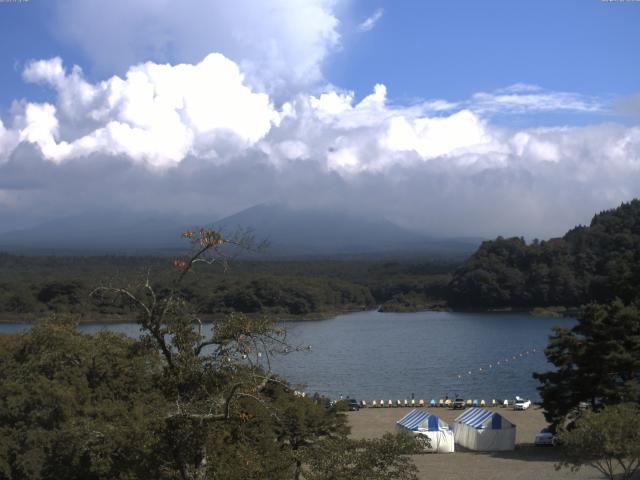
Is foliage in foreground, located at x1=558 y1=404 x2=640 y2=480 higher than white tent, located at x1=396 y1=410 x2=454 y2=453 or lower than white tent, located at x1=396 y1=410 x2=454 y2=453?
higher

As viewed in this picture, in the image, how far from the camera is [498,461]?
14602 mm

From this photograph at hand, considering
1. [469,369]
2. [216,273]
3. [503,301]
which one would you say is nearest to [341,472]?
[469,369]

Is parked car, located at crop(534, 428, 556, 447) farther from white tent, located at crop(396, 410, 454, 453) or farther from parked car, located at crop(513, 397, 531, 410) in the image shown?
parked car, located at crop(513, 397, 531, 410)

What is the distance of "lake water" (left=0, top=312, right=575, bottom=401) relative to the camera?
85.5 ft

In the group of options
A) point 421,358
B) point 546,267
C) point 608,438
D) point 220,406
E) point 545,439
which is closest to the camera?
point 220,406

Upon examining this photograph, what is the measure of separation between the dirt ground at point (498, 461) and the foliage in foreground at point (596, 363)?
94 centimetres

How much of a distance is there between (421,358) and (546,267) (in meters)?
26.3

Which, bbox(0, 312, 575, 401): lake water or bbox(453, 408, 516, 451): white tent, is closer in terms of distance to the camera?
bbox(453, 408, 516, 451): white tent

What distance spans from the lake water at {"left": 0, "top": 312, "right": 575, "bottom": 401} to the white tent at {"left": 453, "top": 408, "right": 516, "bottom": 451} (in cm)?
408

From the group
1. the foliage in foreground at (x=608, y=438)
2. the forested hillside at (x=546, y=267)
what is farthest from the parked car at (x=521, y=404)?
the forested hillside at (x=546, y=267)

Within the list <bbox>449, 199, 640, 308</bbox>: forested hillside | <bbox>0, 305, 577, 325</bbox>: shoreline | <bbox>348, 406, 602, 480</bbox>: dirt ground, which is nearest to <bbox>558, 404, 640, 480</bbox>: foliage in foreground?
<bbox>348, 406, 602, 480</bbox>: dirt ground

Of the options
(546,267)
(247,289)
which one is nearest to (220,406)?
(247,289)

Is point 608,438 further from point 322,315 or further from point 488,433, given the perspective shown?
point 322,315

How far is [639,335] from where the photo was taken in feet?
49.3
